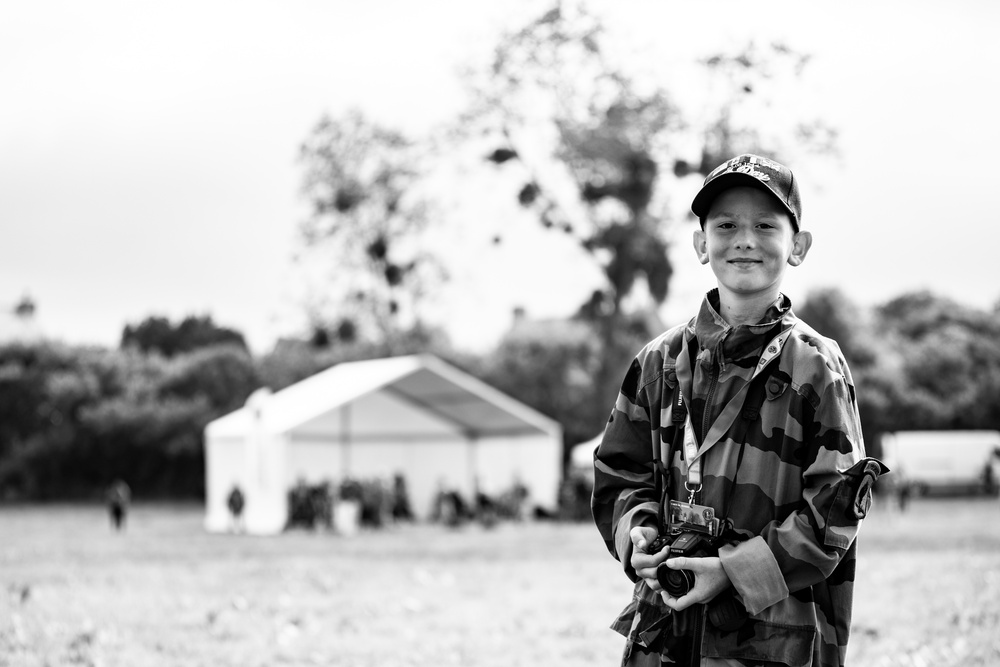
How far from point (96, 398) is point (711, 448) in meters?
49.2

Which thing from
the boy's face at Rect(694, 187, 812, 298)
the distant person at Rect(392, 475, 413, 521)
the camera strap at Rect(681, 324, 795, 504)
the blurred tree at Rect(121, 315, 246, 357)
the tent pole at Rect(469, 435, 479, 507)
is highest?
the blurred tree at Rect(121, 315, 246, 357)

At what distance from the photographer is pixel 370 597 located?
10.1 metres

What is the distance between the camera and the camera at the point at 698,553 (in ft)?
7.66

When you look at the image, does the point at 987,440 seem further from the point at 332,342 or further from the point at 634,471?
the point at 634,471

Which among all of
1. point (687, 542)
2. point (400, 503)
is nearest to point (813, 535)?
point (687, 542)

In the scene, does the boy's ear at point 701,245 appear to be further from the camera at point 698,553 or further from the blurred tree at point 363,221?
the blurred tree at point 363,221

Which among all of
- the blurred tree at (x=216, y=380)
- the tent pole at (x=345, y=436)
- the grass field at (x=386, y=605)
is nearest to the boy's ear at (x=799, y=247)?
the grass field at (x=386, y=605)

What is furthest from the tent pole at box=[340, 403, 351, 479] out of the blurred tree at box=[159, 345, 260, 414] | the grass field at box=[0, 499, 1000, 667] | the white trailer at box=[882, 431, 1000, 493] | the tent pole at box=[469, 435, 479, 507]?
the white trailer at box=[882, 431, 1000, 493]

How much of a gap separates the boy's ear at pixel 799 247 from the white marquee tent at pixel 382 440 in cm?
2361

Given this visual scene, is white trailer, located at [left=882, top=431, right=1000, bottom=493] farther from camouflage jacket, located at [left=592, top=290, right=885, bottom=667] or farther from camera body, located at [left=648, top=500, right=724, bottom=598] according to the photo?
camera body, located at [left=648, top=500, right=724, bottom=598]

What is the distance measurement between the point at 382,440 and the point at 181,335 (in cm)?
3560

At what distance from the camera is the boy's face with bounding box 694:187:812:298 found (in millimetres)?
2479

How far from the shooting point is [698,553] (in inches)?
92.6

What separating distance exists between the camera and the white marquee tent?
934 inches
